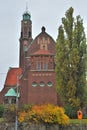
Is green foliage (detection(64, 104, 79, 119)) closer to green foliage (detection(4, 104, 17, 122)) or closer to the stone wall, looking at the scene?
the stone wall

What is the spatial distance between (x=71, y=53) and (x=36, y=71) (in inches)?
679

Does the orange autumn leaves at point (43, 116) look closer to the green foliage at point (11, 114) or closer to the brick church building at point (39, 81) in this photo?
the green foliage at point (11, 114)

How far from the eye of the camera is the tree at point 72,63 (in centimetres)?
5700

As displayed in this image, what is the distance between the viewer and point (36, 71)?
7425 centimetres

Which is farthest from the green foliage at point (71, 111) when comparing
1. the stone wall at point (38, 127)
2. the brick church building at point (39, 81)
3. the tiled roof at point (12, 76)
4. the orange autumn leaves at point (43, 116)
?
the tiled roof at point (12, 76)

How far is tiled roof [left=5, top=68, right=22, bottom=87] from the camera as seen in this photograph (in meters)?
88.1

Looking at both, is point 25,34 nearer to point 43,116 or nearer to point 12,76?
point 12,76

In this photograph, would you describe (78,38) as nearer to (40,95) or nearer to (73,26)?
(73,26)

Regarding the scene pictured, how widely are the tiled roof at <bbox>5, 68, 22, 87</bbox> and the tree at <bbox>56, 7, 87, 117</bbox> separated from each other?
30.3 metres

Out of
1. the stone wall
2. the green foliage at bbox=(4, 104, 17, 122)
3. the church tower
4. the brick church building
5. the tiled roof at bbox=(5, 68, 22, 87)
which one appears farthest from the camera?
the church tower

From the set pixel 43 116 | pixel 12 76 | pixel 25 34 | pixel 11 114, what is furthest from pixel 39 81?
pixel 25 34

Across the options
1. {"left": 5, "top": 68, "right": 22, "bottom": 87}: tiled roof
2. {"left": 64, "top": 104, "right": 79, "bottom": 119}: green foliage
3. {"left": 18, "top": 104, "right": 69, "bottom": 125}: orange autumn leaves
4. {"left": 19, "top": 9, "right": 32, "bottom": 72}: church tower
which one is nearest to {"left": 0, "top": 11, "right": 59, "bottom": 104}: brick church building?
{"left": 5, "top": 68, "right": 22, "bottom": 87}: tiled roof

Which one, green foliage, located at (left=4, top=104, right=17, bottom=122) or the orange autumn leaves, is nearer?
green foliage, located at (left=4, top=104, right=17, bottom=122)

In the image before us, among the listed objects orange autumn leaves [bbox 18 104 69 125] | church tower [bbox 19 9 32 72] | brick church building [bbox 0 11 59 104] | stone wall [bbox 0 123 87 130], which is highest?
church tower [bbox 19 9 32 72]
